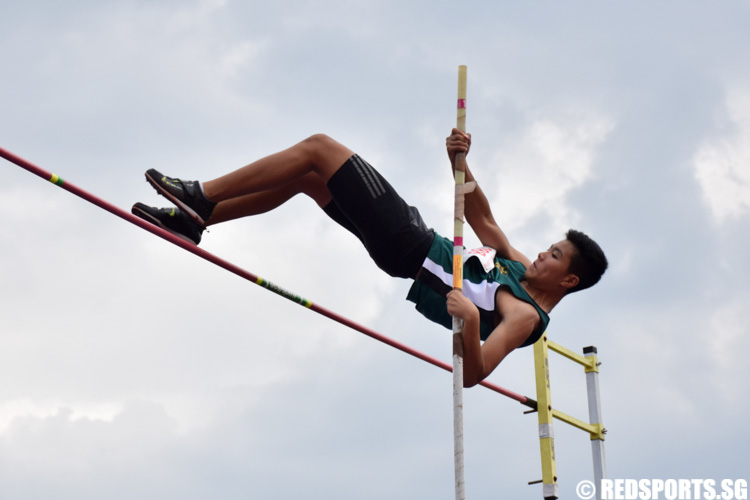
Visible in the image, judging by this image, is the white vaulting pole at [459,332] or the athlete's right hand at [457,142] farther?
the athlete's right hand at [457,142]

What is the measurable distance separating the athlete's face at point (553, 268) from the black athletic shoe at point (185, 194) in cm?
157

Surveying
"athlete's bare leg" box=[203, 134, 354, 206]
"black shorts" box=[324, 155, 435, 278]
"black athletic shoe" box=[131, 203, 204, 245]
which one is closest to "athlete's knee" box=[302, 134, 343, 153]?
"athlete's bare leg" box=[203, 134, 354, 206]

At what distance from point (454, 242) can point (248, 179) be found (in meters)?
0.95

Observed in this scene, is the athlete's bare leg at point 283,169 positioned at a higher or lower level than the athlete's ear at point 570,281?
higher

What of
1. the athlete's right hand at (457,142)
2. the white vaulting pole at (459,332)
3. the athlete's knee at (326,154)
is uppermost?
the athlete's right hand at (457,142)

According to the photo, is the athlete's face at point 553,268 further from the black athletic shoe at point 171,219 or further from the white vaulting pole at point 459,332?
the black athletic shoe at point 171,219

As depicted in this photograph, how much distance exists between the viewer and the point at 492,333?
4715 millimetres

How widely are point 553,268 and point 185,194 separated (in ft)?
5.84

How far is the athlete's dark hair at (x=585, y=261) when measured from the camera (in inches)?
204

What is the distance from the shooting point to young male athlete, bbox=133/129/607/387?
4637 millimetres

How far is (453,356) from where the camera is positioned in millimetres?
4570

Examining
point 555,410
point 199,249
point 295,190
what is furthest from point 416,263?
point 555,410

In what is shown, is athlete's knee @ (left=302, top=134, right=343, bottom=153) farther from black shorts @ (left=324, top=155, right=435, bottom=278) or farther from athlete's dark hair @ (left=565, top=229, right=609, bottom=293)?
athlete's dark hair @ (left=565, top=229, right=609, bottom=293)

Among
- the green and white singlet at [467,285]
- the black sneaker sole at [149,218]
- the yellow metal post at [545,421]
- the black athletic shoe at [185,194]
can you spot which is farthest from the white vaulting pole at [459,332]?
the yellow metal post at [545,421]
